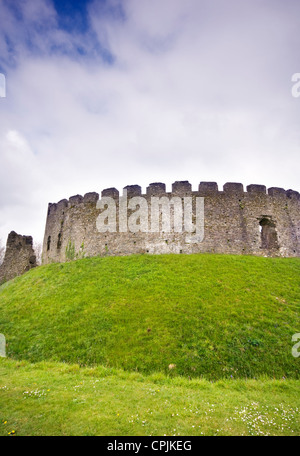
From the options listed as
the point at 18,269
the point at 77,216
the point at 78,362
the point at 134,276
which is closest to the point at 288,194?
the point at 134,276

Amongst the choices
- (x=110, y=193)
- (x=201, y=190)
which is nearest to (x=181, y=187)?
(x=201, y=190)

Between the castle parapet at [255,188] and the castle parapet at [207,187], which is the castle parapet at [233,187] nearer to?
the castle parapet at [255,188]

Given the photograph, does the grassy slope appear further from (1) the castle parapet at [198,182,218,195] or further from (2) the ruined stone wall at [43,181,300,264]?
(1) the castle parapet at [198,182,218,195]

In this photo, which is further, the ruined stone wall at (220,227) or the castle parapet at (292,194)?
the castle parapet at (292,194)

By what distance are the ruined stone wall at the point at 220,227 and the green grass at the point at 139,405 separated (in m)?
11.6

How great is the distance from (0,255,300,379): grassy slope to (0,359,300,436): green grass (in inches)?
38.8

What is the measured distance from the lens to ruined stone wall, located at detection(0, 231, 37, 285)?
83.9 feet

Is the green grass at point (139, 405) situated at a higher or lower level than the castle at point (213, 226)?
lower

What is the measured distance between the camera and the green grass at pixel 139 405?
4.98 meters

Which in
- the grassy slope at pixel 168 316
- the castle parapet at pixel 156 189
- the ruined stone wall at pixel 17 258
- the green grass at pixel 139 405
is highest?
the castle parapet at pixel 156 189

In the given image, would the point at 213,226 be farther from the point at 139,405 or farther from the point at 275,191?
the point at 139,405

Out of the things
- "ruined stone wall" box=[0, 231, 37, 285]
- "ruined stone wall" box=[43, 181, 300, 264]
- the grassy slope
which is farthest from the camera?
"ruined stone wall" box=[0, 231, 37, 285]

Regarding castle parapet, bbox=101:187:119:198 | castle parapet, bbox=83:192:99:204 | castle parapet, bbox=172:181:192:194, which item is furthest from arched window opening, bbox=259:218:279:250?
castle parapet, bbox=83:192:99:204

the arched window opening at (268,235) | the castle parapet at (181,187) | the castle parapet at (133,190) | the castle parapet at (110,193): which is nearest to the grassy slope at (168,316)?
the arched window opening at (268,235)
